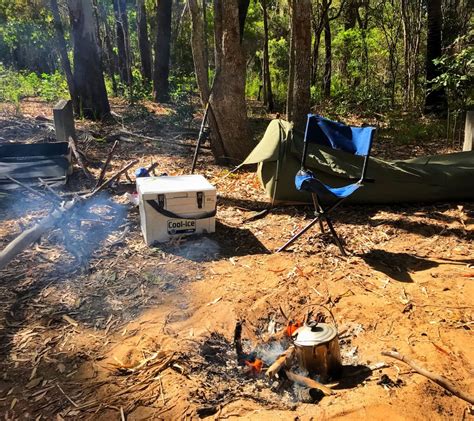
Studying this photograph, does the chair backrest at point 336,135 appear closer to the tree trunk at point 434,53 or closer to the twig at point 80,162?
the twig at point 80,162

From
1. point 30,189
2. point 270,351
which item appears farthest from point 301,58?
point 270,351

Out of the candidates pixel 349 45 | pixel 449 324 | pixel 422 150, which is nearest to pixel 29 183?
pixel 449 324

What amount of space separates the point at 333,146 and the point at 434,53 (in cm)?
700

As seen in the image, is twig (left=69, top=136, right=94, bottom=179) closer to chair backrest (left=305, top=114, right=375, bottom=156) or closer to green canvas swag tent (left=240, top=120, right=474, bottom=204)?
green canvas swag tent (left=240, top=120, right=474, bottom=204)

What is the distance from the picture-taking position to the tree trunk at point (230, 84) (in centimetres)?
654

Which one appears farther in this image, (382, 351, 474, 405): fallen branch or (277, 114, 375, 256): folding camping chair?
(277, 114, 375, 256): folding camping chair

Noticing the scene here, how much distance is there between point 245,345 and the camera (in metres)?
3.06

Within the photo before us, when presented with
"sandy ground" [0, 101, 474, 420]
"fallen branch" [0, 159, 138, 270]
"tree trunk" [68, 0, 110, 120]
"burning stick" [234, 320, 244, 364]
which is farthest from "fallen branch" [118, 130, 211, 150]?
"burning stick" [234, 320, 244, 364]

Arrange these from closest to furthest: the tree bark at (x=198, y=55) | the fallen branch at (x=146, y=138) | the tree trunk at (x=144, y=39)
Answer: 1. the tree bark at (x=198, y=55)
2. the fallen branch at (x=146, y=138)
3. the tree trunk at (x=144, y=39)

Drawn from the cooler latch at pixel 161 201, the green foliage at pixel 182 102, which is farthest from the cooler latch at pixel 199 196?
the green foliage at pixel 182 102

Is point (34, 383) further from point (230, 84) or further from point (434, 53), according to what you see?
point (434, 53)

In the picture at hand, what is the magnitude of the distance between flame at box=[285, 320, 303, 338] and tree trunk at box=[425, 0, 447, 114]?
8.39 meters

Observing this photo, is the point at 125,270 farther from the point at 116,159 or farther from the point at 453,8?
the point at 453,8

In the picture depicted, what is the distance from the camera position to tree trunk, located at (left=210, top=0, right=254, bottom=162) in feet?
21.5
